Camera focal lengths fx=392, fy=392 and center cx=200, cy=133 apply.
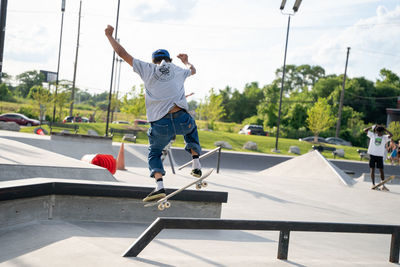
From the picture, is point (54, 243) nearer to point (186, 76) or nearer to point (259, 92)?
point (186, 76)

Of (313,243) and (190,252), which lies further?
(313,243)

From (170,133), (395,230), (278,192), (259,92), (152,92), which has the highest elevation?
(259,92)

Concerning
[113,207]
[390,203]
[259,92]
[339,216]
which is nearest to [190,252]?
[113,207]

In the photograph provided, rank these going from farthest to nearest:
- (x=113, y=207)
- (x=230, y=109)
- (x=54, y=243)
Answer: (x=230, y=109) < (x=113, y=207) < (x=54, y=243)

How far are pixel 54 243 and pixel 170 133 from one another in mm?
1761

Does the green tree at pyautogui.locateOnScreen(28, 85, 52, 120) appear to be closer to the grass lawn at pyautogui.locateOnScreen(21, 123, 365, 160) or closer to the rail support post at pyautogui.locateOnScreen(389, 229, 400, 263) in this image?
the grass lawn at pyautogui.locateOnScreen(21, 123, 365, 160)

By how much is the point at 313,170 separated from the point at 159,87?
1273cm

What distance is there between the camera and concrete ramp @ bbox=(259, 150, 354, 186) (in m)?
14.6

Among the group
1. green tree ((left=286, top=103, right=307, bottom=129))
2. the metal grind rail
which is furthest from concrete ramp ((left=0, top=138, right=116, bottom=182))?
green tree ((left=286, top=103, right=307, bottom=129))

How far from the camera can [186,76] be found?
5.00 metres

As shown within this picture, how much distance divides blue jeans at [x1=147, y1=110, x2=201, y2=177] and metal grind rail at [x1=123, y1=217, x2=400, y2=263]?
1201 mm

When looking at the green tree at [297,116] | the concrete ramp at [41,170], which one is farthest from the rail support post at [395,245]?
the green tree at [297,116]

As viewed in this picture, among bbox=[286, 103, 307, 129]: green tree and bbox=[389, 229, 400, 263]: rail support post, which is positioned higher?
bbox=[286, 103, 307, 129]: green tree

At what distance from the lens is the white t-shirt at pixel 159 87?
458cm
